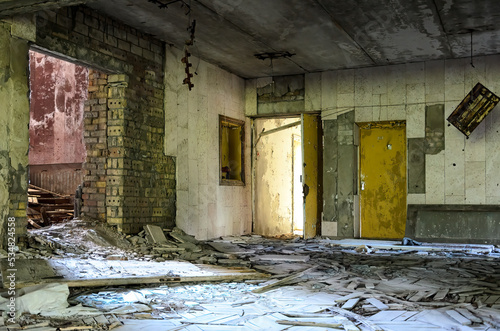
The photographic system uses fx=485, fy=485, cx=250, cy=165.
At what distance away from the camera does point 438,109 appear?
953 cm

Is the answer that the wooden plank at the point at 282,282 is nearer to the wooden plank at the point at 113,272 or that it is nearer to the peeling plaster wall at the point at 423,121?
the wooden plank at the point at 113,272

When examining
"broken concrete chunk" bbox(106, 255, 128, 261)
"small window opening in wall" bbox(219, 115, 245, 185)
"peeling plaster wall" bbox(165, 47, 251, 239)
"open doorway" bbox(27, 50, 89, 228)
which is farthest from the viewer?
"small window opening in wall" bbox(219, 115, 245, 185)

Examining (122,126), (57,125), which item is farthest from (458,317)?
(57,125)

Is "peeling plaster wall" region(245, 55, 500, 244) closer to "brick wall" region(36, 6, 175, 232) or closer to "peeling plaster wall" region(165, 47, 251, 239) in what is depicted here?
"peeling plaster wall" region(165, 47, 251, 239)

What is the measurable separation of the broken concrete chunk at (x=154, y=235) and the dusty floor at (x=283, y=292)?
129 millimetres

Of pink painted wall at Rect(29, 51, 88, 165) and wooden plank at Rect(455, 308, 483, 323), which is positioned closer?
wooden plank at Rect(455, 308, 483, 323)

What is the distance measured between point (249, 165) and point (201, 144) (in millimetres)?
2145

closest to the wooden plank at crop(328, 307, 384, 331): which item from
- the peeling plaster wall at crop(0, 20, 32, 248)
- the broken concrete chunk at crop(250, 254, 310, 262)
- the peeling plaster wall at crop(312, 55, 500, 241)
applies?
the broken concrete chunk at crop(250, 254, 310, 262)

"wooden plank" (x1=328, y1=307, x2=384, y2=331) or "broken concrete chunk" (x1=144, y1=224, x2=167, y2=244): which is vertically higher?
"broken concrete chunk" (x1=144, y1=224, x2=167, y2=244)

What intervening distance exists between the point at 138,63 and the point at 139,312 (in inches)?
193

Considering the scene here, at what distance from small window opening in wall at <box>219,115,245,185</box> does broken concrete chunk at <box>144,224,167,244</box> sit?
2712 mm

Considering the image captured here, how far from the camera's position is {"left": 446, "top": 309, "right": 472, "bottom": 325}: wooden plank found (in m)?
3.71

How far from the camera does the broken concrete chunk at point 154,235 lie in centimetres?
759

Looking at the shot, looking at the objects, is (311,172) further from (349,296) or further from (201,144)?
(349,296)
